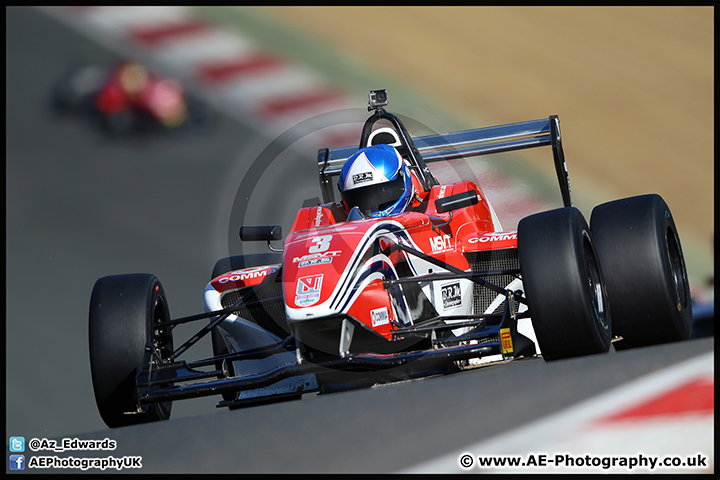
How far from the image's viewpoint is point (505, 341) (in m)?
5.18

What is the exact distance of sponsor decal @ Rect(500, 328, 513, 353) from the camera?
5.16 metres

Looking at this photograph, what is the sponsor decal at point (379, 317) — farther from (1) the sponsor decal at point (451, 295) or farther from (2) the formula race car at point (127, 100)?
(2) the formula race car at point (127, 100)

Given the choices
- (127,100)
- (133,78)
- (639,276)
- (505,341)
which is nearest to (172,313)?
(127,100)

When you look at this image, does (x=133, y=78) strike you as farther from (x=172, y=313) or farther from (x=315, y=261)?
(x=315, y=261)

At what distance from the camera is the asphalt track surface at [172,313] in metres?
4.02

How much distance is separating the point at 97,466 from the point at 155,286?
5.87 ft

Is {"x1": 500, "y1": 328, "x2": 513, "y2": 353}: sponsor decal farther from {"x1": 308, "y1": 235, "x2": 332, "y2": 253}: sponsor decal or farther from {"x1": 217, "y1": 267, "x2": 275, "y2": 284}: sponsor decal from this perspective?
{"x1": 217, "y1": 267, "x2": 275, "y2": 284}: sponsor decal

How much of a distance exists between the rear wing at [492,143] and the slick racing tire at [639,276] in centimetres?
158

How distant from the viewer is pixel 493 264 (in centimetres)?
647

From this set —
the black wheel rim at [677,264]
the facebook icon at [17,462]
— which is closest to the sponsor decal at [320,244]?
the facebook icon at [17,462]

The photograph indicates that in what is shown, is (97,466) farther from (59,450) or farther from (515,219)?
(515,219)

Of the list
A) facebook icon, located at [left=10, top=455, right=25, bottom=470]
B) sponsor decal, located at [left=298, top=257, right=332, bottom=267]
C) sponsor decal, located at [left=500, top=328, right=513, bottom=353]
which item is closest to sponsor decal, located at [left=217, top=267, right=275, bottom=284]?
sponsor decal, located at [left=298, top=257, right=332, bottom=267]

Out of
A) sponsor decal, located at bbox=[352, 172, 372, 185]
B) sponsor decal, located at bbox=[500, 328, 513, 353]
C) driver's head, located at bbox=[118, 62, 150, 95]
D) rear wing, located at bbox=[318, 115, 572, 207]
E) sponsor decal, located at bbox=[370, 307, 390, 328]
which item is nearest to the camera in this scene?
sponsor decal, located at bbox=[500, 328, 513, 353]

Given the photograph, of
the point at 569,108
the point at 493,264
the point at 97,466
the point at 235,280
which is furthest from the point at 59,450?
the point at 569,108
